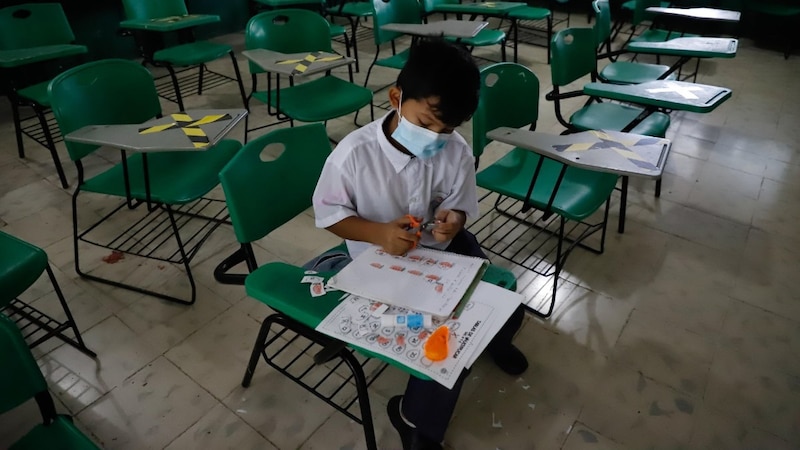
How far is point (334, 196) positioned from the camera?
119 centimetres

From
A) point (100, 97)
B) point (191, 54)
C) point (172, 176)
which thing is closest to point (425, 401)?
point (172, 176)

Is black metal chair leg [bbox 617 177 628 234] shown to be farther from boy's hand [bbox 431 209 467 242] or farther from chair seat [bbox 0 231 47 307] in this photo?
chair seat [bbox 0 231 47 307]

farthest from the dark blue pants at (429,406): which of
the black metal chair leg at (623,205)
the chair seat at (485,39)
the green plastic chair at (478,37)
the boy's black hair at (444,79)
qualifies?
the chair seat at (485,39)

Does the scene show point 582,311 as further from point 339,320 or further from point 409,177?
point 339,320

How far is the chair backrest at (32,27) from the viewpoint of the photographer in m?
2.71

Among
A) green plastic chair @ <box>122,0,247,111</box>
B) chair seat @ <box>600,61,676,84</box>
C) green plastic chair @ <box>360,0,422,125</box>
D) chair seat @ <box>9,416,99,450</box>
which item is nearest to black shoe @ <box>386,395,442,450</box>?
chair seat @ <box>9,416,99,450</box>

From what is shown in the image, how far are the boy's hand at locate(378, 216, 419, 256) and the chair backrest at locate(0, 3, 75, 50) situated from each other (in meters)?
2.82

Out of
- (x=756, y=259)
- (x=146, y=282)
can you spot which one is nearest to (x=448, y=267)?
(x=146, y=282)

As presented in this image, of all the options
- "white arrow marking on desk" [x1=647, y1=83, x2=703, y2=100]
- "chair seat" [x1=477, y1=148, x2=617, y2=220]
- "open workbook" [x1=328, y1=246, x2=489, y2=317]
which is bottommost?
"chair seat" [x1=477, y1=148, x2=617, y2=220]

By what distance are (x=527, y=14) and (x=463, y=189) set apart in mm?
3465

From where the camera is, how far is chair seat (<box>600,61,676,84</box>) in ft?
9.20

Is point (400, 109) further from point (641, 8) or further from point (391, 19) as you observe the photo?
point (641, 8)

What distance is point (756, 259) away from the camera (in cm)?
216

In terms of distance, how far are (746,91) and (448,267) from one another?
3992mm
